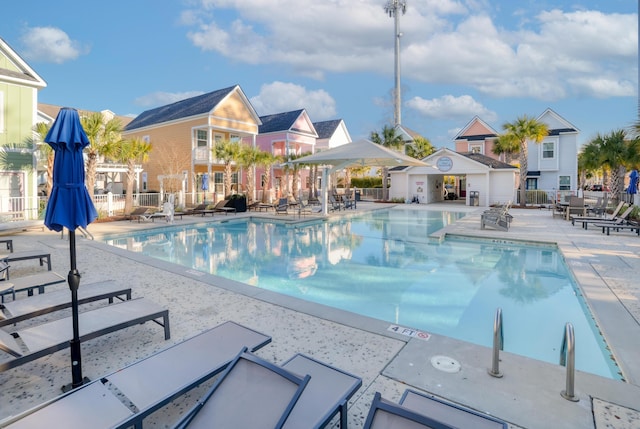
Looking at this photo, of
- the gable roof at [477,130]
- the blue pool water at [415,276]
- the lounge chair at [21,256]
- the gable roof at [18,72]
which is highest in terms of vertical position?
the gable roof at [477,130]

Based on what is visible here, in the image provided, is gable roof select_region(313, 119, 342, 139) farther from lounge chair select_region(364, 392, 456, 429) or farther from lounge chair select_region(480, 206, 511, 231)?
lounge chair select_region(364, 392, 456, 429)

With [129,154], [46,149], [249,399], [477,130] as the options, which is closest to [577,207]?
[249,399]

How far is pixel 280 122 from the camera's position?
3400 cm

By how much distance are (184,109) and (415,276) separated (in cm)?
2560

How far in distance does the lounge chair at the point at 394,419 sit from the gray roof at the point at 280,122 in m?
31.5

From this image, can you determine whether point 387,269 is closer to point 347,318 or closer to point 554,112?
point 347,318

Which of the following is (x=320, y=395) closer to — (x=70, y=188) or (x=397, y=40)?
(x=70, y=188)

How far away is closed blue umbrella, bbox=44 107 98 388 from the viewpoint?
3.20 meters

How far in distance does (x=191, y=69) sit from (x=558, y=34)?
4298 cm

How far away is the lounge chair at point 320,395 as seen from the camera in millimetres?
2482

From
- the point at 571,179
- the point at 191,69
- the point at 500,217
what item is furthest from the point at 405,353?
the point at 191,69

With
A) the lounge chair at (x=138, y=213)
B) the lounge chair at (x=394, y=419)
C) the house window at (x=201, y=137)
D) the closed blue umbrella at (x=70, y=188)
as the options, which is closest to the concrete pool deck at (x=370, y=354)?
the lounge chair at (x=394, y=419)

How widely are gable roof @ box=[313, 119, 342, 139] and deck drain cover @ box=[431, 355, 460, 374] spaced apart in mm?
37281

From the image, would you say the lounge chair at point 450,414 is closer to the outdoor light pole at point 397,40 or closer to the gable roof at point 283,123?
the gable roof at point 283,123
